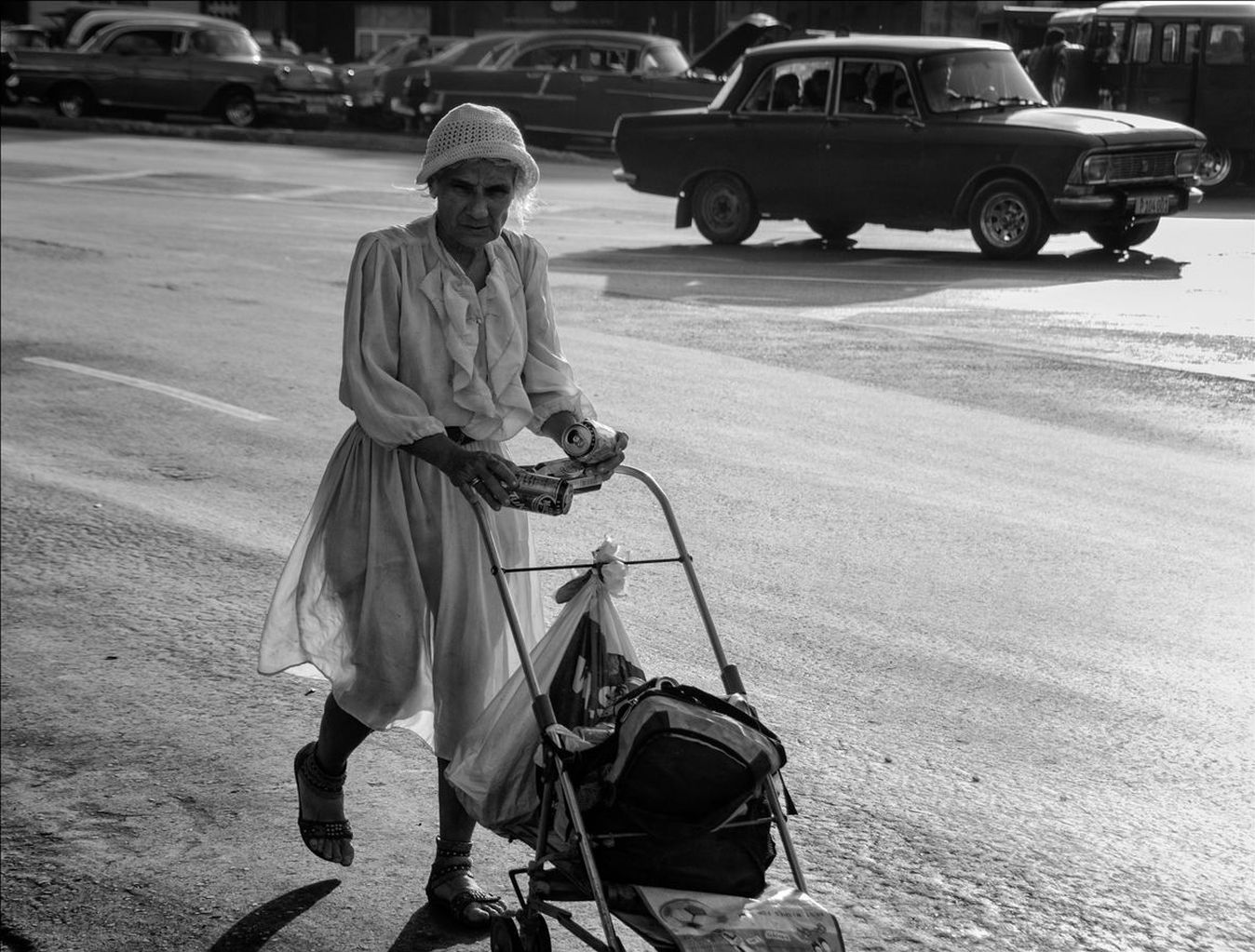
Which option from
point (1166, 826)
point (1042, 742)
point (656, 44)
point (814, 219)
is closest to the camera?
point (1166, 826)

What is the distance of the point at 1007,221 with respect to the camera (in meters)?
14.8

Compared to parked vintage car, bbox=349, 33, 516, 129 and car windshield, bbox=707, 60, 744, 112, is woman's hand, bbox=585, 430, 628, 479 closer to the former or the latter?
car windshield, bbox=707, 60, 744, 112

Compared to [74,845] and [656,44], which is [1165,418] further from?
[656,44]

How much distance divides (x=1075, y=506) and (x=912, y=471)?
92 cm

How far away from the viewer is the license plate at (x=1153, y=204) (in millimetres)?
13820

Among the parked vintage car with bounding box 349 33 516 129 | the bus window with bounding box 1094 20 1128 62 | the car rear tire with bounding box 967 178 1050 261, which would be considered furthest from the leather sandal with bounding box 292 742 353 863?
the parked vintage car with bounding box 349 33 516 129

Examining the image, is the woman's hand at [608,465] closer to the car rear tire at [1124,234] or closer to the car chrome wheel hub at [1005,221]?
the car rear tire at [1124,234]

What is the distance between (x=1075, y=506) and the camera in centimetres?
784

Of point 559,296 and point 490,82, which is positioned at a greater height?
point 490,82

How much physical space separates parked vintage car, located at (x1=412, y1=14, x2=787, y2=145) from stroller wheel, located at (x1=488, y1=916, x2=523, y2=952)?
70.4ft

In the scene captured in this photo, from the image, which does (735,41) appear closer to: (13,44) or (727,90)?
(727,90)

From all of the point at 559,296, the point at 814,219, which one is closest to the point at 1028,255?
the point at 814,219

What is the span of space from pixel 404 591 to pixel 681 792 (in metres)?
1.04

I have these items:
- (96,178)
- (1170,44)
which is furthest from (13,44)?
(1170,44)
